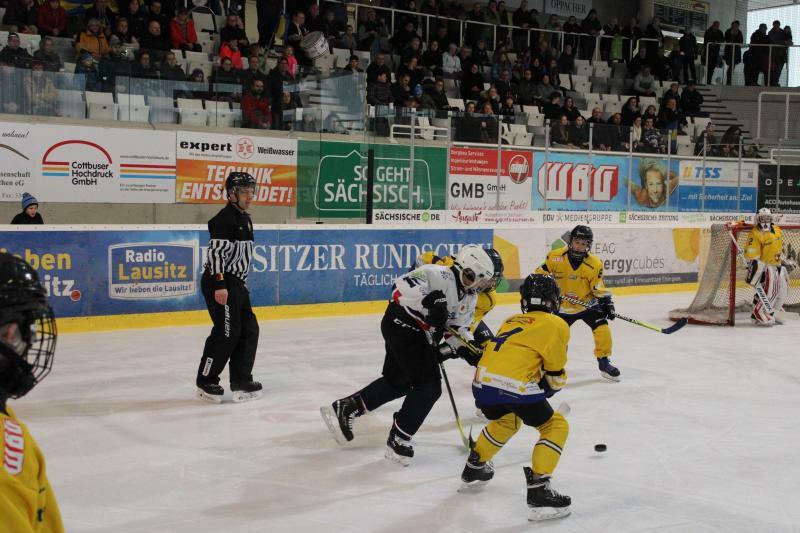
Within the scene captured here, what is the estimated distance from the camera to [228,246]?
5.94 m

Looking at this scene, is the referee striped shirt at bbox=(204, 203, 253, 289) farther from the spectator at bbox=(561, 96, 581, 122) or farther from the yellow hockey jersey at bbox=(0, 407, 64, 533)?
the spectator at bbox=(561, 96, 581, 122)

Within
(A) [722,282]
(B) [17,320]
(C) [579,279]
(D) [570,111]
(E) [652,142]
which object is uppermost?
(D) [570,111]

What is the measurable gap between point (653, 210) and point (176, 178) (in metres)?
8.06

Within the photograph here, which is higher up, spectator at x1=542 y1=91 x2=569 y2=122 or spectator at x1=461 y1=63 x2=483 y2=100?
spectator at x1=461 y1=63 x2=483 y2=100

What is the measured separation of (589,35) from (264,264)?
525 inches

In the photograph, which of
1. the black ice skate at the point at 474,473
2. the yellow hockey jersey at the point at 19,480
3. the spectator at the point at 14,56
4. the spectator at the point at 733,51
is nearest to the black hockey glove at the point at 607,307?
the black ice skate at the point at 474,473

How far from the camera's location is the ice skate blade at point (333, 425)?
4875mm

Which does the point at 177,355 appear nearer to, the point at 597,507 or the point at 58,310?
the point at 58,310

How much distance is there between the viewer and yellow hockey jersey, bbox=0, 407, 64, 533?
53.6 inches

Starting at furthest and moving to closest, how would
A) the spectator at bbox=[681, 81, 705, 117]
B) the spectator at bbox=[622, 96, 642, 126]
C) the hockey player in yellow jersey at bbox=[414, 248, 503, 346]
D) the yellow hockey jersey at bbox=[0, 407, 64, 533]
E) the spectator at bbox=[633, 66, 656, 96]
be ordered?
the spectator at bbox=[633, 66, 656, 96]
the spectator at bbox=[681, 81, 705, 117]
the spectator at bbox=[622, 96, 642, 126]
the hockey player in yellow jersey at bbox=[414, 248, 503, 346]
the yellow hockey jersey at bbox=[0, 407, 64, 533]

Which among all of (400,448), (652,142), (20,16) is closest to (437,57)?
(652,142)

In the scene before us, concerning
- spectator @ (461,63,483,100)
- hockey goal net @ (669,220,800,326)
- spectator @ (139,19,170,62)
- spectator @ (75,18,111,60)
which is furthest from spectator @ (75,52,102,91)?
spectator @ (461,63,483,100)

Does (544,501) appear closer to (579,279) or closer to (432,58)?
(579,279)

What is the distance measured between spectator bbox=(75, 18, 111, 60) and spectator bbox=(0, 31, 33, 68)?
1658 mm
